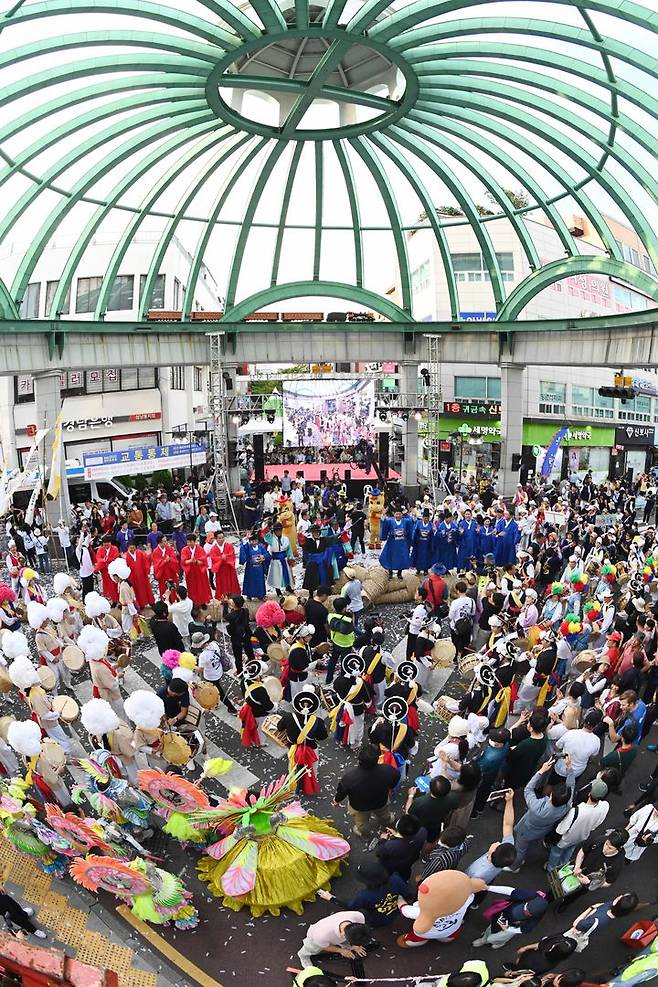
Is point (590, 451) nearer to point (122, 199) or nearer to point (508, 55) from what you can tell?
point (508, 55)

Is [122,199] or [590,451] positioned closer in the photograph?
[122,199]

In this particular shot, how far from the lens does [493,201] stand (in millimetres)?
18344

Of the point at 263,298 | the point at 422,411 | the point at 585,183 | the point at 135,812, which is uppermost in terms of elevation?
the point at 585,183

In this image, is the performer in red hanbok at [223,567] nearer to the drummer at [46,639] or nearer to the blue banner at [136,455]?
the drummer at [46,639]

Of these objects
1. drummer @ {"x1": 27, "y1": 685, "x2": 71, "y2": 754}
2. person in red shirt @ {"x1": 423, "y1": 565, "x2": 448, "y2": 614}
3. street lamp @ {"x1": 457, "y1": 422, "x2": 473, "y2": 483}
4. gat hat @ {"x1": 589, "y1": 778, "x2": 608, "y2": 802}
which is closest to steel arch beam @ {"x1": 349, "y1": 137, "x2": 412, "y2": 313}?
street lamp @ {"x1": 457, "y1": 422, "x2": 473, "y2": 483}

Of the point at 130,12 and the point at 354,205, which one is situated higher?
the point at 130,12

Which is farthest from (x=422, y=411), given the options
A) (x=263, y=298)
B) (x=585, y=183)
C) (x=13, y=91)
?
(x=13, y=91)

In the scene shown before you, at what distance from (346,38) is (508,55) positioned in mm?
3113

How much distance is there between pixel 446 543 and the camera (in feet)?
43.5

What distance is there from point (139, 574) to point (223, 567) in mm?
1577

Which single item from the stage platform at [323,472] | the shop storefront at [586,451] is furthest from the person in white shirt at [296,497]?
the shop storefront at [586,451]

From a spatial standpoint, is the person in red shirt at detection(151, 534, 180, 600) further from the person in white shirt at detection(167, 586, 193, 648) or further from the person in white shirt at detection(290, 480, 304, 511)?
the person in white shirt at detection(290, 480, 304, 511)

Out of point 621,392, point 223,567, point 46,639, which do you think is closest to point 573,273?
point 621,392

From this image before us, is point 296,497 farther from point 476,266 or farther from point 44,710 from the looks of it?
point 476,266
